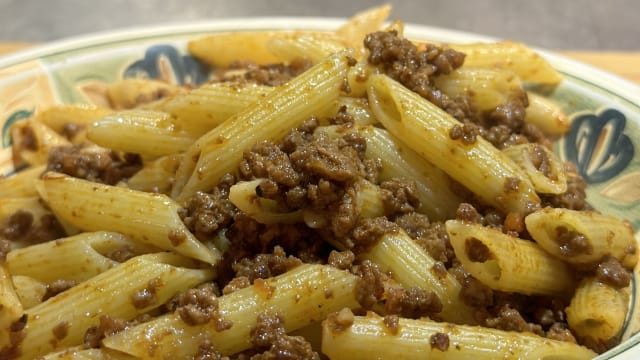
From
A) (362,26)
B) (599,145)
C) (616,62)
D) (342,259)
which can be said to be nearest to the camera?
(342,259)

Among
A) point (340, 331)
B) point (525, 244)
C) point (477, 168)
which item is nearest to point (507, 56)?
point (477, 168)

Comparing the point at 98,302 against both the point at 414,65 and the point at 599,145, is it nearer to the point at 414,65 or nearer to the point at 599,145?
the point at 414,65

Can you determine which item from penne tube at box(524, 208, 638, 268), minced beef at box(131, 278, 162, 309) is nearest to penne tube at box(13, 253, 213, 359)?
minced beef at box(131, 278, 162, 309)

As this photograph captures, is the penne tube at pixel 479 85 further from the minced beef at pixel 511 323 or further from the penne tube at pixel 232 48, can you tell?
the penne tube at pixel 232 48

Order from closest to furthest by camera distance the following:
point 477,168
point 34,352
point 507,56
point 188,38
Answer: point 34,352 → point 477,168 → point 507,56 → point 188,38

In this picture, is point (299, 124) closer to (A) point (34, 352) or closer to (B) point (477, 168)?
(B) point (477, 168)

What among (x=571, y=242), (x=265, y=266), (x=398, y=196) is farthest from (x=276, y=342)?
(x=571, y=242)
